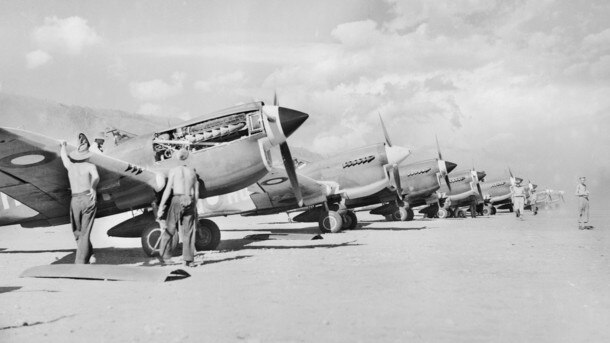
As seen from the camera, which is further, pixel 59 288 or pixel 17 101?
pixel 17 101

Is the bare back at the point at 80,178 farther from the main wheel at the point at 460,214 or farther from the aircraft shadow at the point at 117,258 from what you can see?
the main wheel at the point at 460,214

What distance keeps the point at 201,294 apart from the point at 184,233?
2.30 metres

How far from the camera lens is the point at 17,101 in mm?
134875

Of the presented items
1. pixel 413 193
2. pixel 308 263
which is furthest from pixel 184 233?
pixel 413 193

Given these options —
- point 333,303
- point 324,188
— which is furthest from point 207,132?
point 324,188

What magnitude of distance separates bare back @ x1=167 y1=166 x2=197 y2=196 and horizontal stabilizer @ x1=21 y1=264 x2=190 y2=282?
1363 mm

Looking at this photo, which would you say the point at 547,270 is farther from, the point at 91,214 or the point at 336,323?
the point at 91,214

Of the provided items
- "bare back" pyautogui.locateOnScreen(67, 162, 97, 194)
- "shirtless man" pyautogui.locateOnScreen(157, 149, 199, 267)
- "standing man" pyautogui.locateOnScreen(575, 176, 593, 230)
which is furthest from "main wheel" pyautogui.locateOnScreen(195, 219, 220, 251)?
"standing man" pyautogui.locateOnScreen(575, 176, 593, 230)

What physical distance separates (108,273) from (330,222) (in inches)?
350

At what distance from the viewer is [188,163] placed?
8602mm

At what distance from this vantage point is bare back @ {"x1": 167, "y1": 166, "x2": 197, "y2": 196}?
6.93 m

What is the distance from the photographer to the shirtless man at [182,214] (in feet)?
22.5

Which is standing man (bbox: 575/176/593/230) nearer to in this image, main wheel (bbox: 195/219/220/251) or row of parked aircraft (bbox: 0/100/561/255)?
row of parked aircraft (bbox: 0/100/561/255)

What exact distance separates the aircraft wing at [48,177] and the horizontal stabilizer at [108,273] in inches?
60.5
